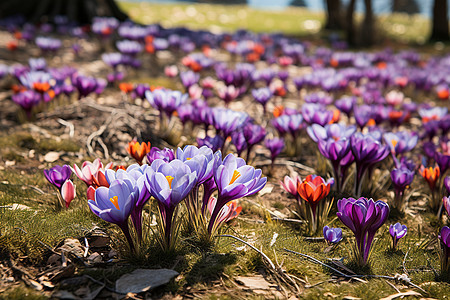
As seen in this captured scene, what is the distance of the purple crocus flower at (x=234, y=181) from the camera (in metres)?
1.88

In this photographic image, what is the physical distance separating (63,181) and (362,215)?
1.68 metres

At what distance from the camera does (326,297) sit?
188 cm

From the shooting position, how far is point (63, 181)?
2391 mm

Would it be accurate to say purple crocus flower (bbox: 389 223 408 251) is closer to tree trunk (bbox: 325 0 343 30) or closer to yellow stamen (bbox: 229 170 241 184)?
yellow stamen (bbox: 229 170 241 184)

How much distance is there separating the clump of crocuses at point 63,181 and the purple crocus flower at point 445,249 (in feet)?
6.61

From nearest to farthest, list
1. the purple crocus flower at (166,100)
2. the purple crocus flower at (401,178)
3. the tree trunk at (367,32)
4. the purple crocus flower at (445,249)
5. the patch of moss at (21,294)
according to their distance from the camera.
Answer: the patch of moss at (21,294), the purple crocus flower at (445,249), the purple crocus flower at (401,178), the purple crocus flower at (166,100), the tree trunk at (367,32)

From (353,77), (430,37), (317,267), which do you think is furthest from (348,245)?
(430,37)

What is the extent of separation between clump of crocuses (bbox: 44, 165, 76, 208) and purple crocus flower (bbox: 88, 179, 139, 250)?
2.30 feet

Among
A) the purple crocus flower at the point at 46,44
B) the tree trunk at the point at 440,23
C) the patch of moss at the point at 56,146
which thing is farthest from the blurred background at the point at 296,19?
the patch of moss at the point at 56,146

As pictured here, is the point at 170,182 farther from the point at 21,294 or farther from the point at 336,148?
the point at 336,148

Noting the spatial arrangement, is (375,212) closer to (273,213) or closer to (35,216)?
(273,213)

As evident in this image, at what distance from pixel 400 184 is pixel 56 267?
7.06 feet

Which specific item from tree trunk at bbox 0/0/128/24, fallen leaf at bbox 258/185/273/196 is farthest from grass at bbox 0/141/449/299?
tree trunk at bbox 0/0/128/24

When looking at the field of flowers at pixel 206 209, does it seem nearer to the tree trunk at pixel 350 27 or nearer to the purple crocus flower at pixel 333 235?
the purple crocus flower at pixel 333 235
